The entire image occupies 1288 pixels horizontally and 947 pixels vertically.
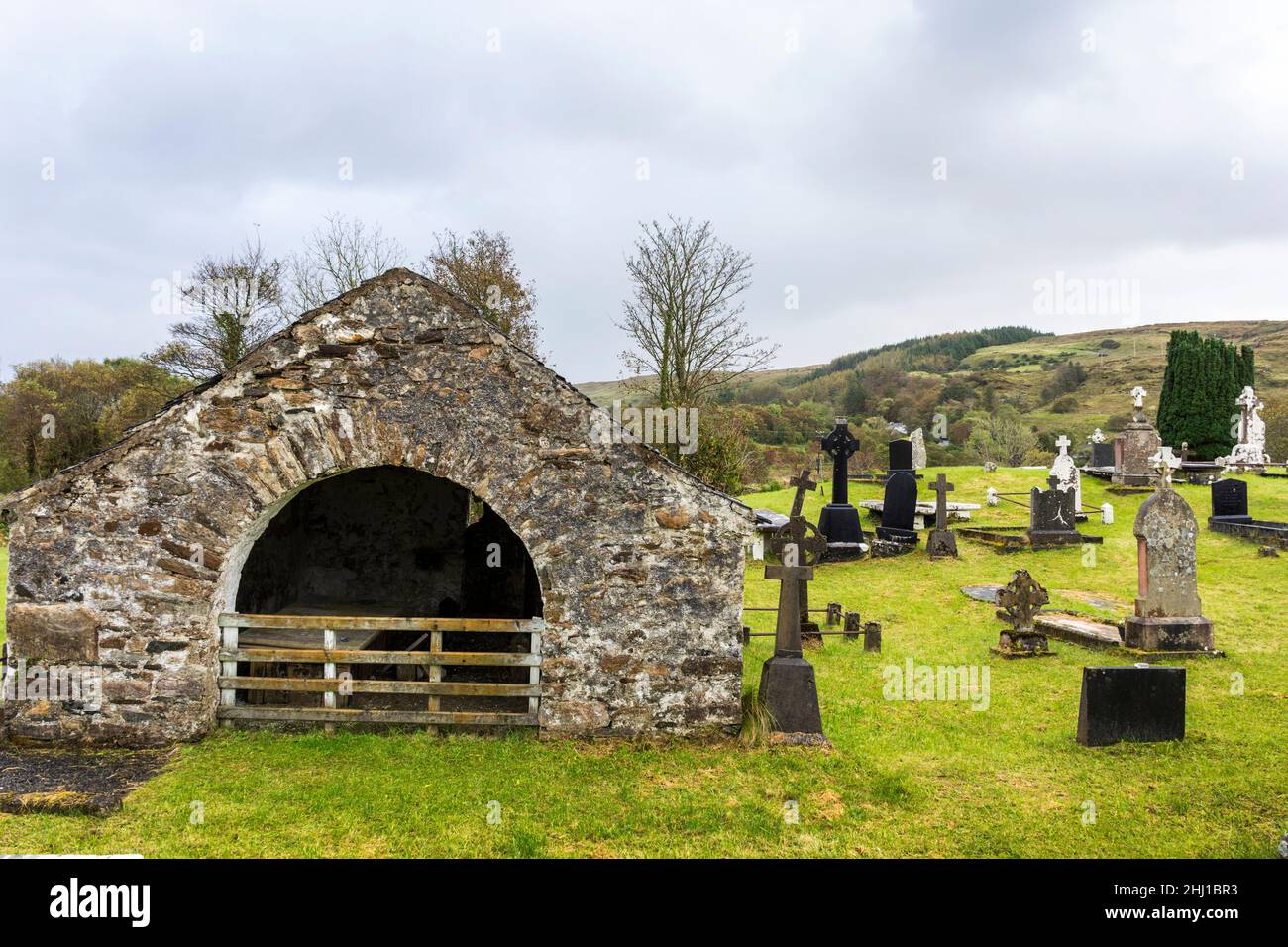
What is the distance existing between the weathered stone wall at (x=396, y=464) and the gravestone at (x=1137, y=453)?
26.1 m

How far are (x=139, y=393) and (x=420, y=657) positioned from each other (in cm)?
3087

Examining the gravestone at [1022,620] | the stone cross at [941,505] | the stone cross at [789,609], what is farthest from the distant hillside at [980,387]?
the stone cross at [789,609]

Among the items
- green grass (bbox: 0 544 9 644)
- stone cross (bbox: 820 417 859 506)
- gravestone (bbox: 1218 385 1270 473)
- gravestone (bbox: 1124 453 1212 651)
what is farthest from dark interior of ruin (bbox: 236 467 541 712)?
gravestone (bbox: 1218 385 1270 473)

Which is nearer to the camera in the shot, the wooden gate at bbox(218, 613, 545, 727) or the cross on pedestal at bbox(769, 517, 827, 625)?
the wooden gate at bbox(218, 613, 545, 727)

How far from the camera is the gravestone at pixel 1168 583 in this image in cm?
1074

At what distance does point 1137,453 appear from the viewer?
26828 millimetres

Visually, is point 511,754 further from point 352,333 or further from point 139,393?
point 139,393

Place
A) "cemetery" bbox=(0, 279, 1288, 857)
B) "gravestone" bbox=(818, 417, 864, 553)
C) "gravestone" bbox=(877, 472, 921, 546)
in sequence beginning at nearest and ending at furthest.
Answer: "cemetery" bbox=(0, 279, 1288, 857), "gravestone" bbox=(818, 417, 864, 553), "gravestone" bbox=(877, 472, 921, 546)

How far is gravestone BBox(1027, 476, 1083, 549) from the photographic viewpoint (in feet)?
60.0

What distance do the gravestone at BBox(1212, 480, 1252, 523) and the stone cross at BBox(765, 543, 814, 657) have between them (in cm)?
1740

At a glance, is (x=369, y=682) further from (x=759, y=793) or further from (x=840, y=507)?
(x=840, y=507)

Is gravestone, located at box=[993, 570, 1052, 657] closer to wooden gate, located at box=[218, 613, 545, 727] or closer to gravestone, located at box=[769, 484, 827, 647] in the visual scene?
gravestone, located at box=[769, 484, 827, 647]

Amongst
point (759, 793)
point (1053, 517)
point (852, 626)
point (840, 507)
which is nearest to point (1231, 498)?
point (1053, 517)
